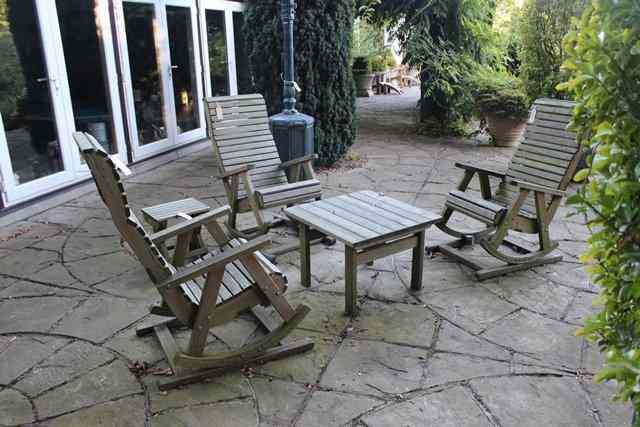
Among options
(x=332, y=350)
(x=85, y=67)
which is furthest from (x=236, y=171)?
(x=85, y=67)

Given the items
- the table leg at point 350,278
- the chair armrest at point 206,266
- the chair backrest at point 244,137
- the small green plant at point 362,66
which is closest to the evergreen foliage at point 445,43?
the chair backrest at point 244,137

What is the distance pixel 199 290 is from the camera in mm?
2445

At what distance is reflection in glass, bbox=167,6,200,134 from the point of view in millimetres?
6531

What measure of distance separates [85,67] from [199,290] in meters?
3.73

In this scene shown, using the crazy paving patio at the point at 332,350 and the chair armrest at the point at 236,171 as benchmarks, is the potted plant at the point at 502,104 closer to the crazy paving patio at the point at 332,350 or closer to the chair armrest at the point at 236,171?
the crazy paving patio at the point at 332,350

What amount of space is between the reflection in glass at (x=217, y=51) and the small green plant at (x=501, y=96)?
11.6 feet

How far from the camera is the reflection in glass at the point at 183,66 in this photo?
21.4 feet

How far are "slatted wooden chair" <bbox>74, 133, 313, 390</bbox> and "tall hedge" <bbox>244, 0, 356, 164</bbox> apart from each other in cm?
349

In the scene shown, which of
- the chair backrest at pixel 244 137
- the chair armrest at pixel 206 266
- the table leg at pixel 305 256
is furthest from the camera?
the chair backrest at pixel 244 137

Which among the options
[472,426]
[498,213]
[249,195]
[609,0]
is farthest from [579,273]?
[609,0]

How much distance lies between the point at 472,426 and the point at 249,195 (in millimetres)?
2118

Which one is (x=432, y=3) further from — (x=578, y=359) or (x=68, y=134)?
(x=578, y=359)

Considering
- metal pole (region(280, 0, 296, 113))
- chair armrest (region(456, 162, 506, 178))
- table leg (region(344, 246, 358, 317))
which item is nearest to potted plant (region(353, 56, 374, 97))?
metal pole (region(280, 0, 296, 113))

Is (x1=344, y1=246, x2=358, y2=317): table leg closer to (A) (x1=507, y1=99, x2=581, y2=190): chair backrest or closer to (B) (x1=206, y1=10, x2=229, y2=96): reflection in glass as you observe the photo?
(A) (x1=507, y1=99, x2=581, y2=190): chair backrest
